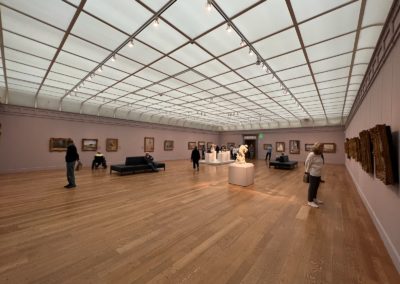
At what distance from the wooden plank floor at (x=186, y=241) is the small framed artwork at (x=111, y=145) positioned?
372 inches

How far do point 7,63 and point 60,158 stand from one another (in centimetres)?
783

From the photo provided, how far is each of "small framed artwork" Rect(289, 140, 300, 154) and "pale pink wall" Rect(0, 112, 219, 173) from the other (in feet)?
53.3

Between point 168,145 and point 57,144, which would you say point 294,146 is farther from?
point 57,144

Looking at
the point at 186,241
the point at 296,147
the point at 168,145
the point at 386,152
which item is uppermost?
the point at 296,147

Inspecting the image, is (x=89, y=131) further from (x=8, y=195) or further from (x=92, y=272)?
(x=92, y=272)

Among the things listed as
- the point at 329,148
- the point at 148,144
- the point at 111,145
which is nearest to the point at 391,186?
the point at 111,145

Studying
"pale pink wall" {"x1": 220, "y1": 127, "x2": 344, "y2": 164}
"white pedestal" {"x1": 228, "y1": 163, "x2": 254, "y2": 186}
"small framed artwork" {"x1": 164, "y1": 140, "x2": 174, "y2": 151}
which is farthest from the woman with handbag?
"pale pink wall" {"x1": 220, "y1": 127, "x2": 344, "y2": 164}

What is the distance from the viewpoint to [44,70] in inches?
291

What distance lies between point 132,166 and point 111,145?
20.2 ft

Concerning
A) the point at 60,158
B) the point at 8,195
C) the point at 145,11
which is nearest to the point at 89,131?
the point at 60,158

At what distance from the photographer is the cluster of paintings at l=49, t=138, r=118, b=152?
492 inches

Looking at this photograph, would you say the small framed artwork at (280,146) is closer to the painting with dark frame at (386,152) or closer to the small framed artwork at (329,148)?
the small framed artwork at (329,148)

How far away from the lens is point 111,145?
15.5 m

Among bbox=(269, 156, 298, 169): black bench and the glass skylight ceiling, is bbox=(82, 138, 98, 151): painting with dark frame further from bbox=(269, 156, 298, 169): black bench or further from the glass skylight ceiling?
bbox=(269, 156, 298, 169): black bench
